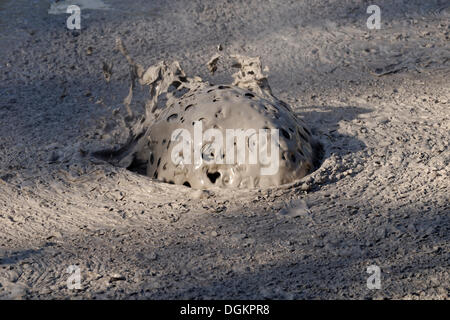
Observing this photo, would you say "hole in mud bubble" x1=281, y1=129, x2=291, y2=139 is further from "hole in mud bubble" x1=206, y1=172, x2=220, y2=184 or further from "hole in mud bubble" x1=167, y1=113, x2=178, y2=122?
"hole in mud bubble" x1=167, y1=113, x2=178, y2=122

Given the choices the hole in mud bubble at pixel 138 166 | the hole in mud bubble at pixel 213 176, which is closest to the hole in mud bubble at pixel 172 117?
the hole in mud bubble at pixel 138 166

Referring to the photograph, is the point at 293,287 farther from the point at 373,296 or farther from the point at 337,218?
the point at 337,218

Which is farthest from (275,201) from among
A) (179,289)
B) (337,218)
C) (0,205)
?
(0,205)

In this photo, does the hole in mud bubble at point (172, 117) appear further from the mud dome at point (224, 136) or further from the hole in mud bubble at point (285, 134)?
the hole in mud bubble at point (285, 134)

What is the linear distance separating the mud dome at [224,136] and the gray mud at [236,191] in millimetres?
85

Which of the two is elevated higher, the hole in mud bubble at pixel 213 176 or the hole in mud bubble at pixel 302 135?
the hole in mud bubble at pixel 302 135

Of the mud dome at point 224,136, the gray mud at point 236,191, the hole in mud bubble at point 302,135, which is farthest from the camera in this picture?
the hole in mud bubble at point 302,135

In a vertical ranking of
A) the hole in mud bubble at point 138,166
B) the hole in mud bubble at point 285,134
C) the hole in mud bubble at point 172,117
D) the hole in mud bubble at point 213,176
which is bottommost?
the hole in mud bubble at point 213,176

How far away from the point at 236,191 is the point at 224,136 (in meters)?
0.29

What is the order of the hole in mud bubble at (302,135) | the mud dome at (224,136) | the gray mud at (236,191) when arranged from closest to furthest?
the gray mud at (236,191) → the mud dome at (224,136) → the hole in mud bubble at (302,135)

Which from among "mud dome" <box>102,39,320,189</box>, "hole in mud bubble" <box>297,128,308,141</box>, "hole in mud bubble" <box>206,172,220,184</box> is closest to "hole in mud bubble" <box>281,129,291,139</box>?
"mud dome" <box>102,39,320,189</box>

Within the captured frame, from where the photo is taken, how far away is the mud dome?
318 centimetres

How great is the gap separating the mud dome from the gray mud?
8 cm

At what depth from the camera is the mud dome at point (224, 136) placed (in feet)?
10.4
